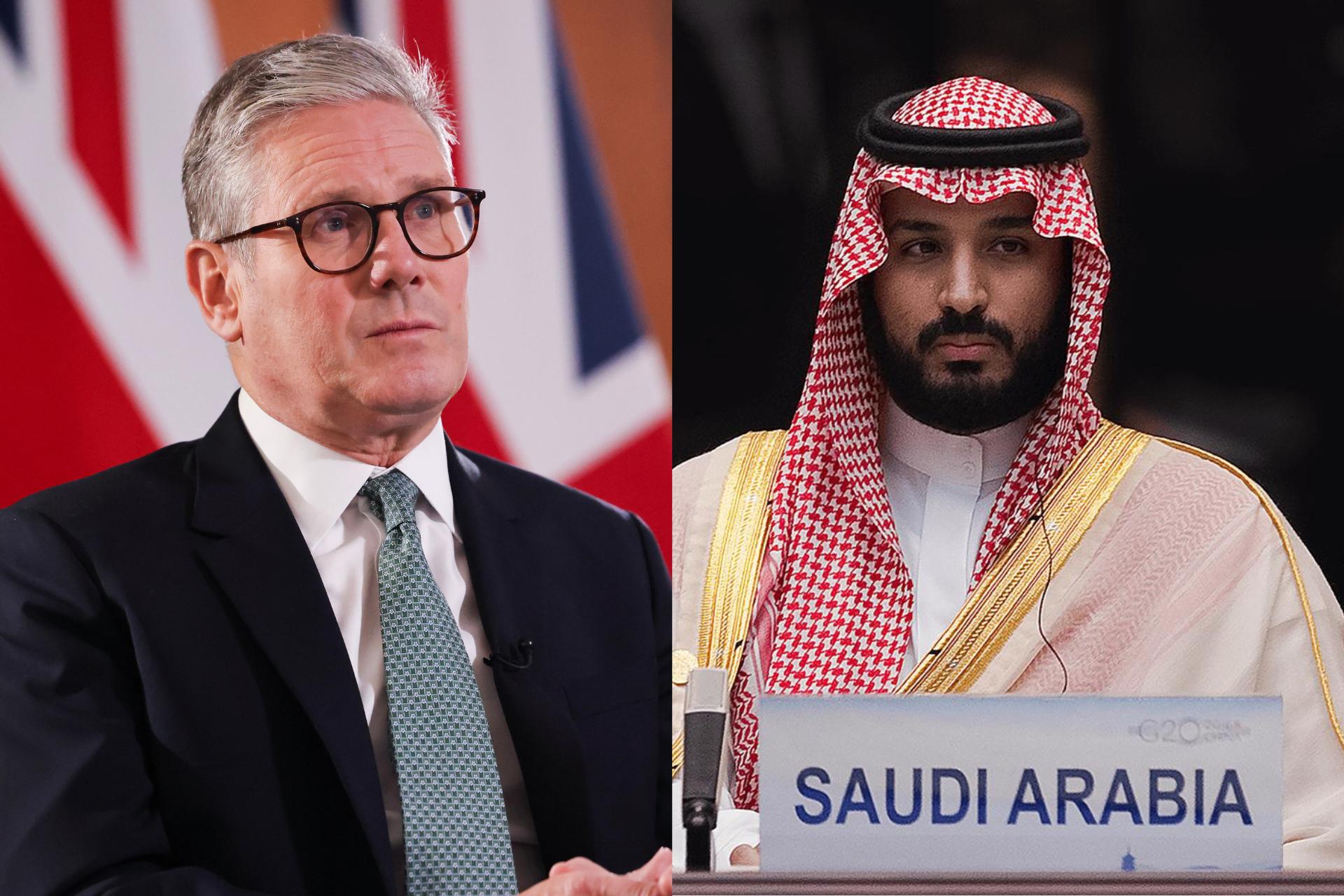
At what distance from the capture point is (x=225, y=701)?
2.83 meters

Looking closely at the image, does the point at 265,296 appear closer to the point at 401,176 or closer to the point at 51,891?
the point at 401,176

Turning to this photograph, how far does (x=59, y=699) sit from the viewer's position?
276 cm

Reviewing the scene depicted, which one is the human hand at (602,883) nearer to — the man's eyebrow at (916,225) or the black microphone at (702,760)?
the black microphone at (702,760)

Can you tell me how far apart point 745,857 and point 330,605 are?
84 cm

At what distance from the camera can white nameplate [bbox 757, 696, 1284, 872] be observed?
2436mm

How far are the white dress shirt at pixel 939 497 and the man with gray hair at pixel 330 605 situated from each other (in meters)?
0.49

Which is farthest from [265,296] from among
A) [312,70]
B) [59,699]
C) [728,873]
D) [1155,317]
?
[1155,317]

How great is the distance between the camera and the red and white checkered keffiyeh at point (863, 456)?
2932 mm

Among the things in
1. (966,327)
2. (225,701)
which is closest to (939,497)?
(966,327)

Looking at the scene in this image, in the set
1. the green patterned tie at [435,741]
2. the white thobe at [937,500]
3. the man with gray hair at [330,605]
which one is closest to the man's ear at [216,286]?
the man with gray hair at [330,605]

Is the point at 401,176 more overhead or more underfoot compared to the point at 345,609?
more overhead

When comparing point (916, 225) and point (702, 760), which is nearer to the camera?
point (702, 760)

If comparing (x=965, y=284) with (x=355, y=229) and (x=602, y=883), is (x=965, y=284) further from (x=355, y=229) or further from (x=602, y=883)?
(x=602, y=883)

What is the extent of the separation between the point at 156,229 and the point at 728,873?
5.31 feet
